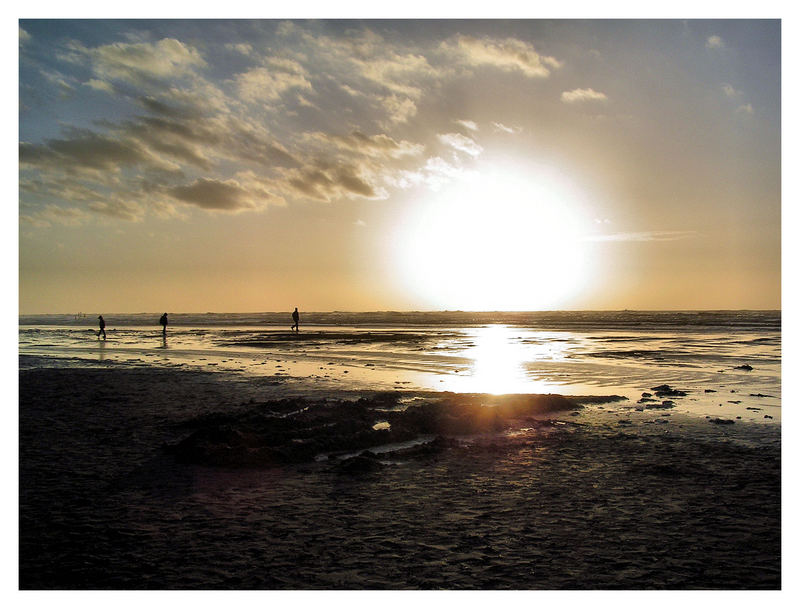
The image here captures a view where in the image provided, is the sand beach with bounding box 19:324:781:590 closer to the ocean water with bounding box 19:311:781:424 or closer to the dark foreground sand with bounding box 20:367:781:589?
the dark foreground sand with bounding box 20:367:781:589

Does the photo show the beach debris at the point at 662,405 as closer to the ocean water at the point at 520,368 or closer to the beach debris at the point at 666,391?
the ocean water at the point at 520,368

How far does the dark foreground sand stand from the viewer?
5684 millimetres

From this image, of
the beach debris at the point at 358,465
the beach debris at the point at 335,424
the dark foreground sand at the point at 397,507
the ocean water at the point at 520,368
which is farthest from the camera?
the ocean water at the point at 520,368

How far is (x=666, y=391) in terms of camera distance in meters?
16.9

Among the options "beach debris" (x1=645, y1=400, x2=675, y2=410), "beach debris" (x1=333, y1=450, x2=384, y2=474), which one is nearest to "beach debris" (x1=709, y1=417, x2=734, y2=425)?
"beach debris" (x1=645, y1=400, x2=675, y2=410)

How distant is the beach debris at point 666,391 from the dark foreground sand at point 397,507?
5.50 meters

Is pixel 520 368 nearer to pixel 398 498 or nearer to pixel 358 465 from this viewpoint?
pixel 358 465

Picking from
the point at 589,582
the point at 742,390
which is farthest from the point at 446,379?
the point at 589,582

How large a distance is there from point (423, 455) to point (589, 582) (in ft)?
16.0

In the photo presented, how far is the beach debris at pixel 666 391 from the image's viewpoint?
1656 cm

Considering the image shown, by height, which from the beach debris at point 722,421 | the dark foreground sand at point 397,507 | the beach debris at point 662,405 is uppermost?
→ the beach debris at point 722,421

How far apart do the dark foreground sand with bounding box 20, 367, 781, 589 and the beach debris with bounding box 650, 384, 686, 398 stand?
18.0ft

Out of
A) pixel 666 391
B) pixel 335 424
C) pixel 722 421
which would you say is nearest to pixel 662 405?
→ pixel 722 421

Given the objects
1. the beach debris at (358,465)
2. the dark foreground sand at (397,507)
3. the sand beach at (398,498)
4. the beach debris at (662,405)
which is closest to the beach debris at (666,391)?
the beach debris at (662,405)
